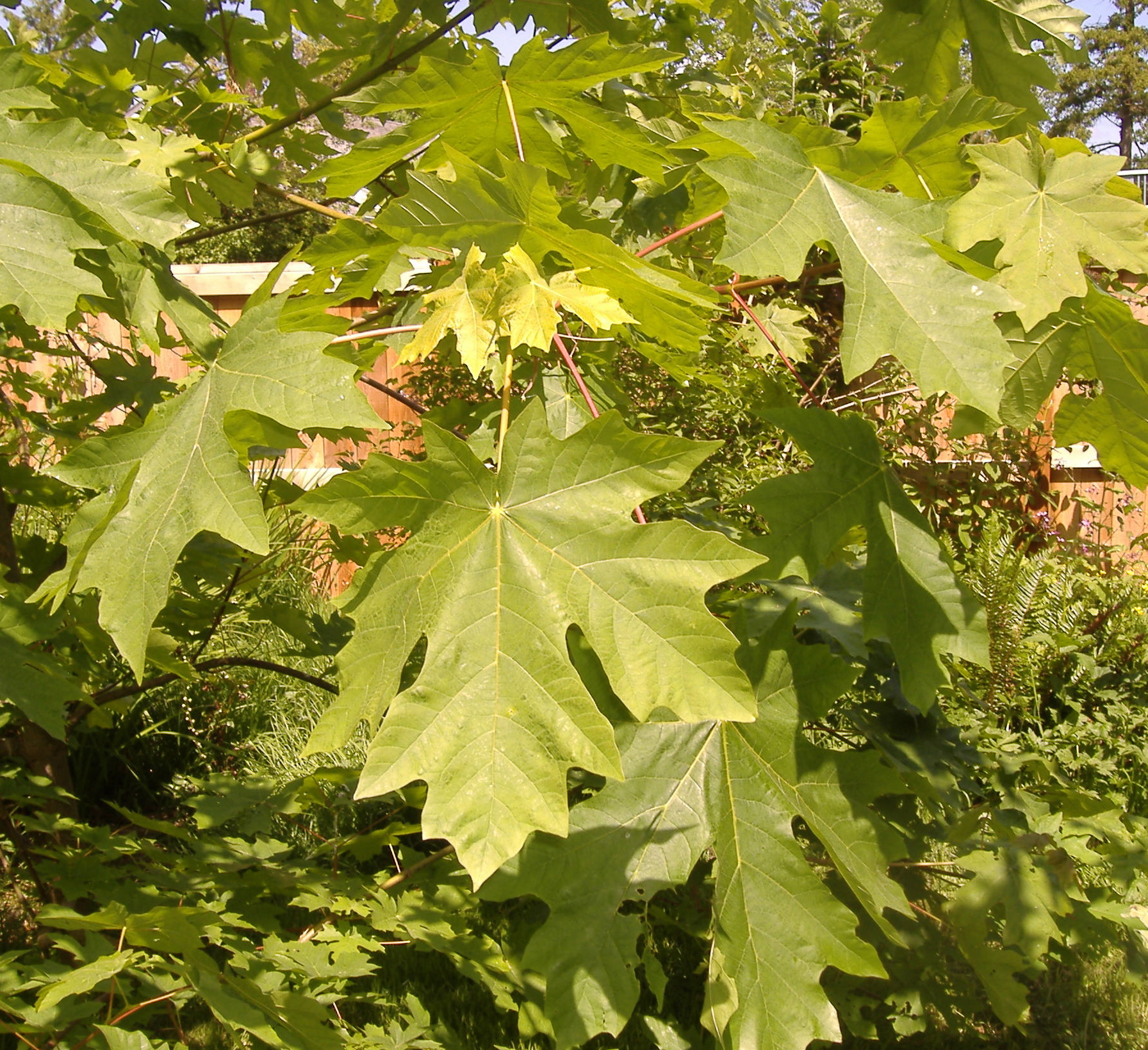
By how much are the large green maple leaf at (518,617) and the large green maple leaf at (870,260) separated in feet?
0.99

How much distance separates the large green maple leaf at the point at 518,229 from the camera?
1115 mm

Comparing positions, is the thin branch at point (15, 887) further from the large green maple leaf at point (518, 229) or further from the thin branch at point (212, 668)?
the large green maple leaf at point (518, 229)

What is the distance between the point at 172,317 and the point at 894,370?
3794mm

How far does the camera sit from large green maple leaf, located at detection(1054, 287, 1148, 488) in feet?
4.32

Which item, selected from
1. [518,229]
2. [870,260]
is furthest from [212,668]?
[870,260]

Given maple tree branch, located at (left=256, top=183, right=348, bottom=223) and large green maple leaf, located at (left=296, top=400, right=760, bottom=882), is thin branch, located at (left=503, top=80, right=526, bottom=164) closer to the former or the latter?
maple tree branch, located at (left=256, top=183, right=348, bottom=223)

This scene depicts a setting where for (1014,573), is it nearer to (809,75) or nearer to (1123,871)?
(1123,871)

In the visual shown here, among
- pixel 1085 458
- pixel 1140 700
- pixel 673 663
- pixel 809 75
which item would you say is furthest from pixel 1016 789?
pixel 809 75

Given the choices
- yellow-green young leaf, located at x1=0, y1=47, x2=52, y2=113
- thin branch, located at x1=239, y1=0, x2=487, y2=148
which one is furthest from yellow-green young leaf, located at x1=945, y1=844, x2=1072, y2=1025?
yellow-green young leaf, located at x1=0, y1=47, x2=52, y2=113

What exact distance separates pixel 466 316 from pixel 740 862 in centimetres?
78

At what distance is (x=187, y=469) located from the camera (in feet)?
3.84

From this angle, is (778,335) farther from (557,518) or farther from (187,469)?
(187,469)

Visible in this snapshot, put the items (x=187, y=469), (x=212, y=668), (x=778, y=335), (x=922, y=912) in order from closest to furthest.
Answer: (x=187, y=469) < (x=922, y=912) < (x=212, y=668) < (x=778, y=335)

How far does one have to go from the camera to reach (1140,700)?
4.22m
